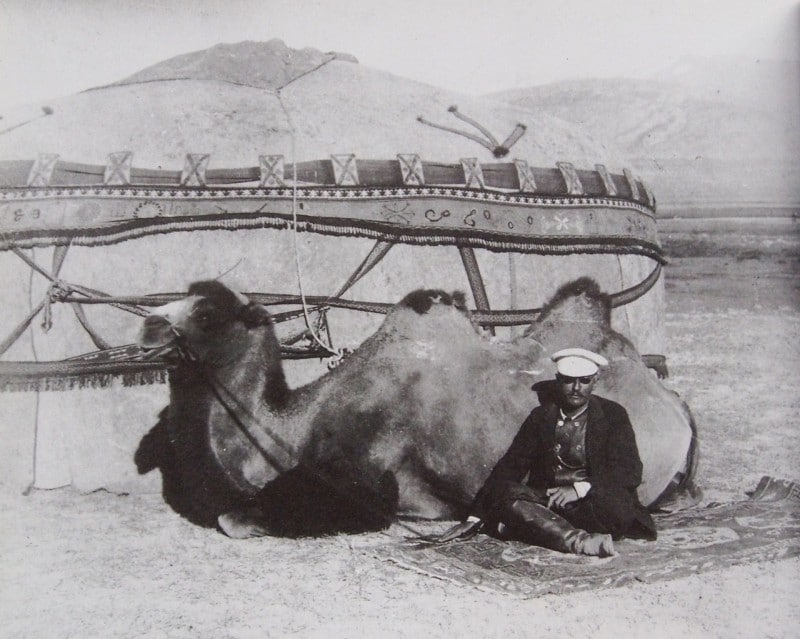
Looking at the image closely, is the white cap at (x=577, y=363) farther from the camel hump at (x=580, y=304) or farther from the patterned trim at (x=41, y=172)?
the patterned trim at (x=41, y=172)

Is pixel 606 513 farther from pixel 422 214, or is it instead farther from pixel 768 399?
pixel 768 399

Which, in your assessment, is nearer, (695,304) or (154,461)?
(154,461)

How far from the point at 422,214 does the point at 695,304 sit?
689 cm

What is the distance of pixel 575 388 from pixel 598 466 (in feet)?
1.26

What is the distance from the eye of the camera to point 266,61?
4.83 m

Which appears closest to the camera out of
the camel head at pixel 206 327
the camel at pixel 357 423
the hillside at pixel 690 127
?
the camel head at pixel 206 327

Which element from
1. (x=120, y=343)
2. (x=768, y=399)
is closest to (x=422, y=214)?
(x=120, y=343)

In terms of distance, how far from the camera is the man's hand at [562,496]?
3.66 meters

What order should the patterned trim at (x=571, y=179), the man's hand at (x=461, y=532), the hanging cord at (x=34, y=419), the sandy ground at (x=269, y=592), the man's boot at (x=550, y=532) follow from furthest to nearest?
1. the patterned trim at (x=571, y=179)
2. the hanging cord at (x=34, y=419)
3. the man's hand at (x=461, y=532)
4. the man's boot at (x=550, y=532)
5. the sandy ground at (x=269, y=592)

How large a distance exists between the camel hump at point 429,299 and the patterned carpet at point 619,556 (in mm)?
1239

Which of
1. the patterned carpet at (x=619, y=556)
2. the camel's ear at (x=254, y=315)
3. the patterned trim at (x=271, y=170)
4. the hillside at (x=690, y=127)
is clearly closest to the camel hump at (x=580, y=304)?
the patterned carpet at (x=619, y=556)

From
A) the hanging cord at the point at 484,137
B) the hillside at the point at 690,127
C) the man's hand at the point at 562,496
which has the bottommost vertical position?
the man's hand at the point at 562,496

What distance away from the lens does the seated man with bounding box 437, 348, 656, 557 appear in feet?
11.8

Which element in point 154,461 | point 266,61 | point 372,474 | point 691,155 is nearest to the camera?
point 372,474
